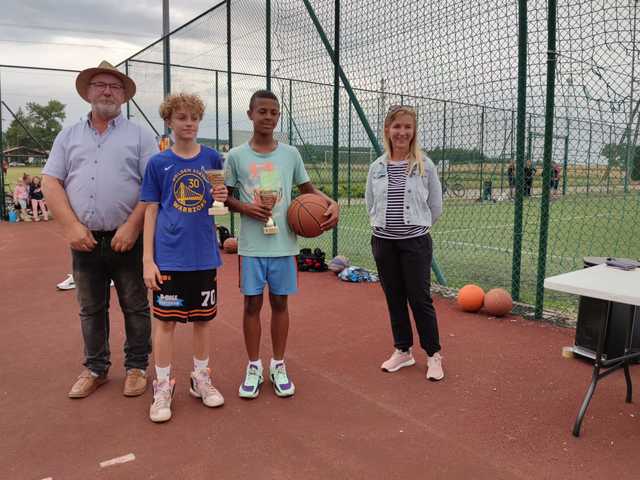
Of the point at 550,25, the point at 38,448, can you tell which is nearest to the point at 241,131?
the point at 550,25

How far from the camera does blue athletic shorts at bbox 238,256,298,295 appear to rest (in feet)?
10.9

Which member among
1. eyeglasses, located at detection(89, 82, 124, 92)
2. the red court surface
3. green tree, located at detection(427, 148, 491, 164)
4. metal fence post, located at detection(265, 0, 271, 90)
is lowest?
the red court surface

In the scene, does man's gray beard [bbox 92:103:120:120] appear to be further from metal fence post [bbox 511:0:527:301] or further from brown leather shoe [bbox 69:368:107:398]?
metal fence post [bbox 511:0:527:301]

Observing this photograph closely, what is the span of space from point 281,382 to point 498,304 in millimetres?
2514

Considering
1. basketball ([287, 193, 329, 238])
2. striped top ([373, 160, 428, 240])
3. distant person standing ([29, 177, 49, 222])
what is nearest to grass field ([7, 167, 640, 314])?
striped top ([373, 160, 428, 240])

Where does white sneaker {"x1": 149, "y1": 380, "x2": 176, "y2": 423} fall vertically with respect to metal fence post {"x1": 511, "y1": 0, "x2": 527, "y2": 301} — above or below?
below

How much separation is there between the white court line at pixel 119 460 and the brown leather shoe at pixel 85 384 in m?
0.86

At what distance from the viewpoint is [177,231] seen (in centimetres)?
307

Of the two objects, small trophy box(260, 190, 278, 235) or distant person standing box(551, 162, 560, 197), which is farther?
distant person standing box(551, 162, 560, 197)

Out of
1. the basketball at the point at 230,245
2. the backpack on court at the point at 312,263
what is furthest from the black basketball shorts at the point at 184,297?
the basketball at the point at 230,245

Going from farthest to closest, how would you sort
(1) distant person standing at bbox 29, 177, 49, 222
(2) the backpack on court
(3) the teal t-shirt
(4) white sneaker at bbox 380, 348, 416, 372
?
(1) distant person standing at bbox 29, 177, 49, 222, (2) the backpack on court, (4) white sneaker at bbox 380, 348, 416, 372, (3) the teal t-shirt

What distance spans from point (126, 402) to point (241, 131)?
789 cm

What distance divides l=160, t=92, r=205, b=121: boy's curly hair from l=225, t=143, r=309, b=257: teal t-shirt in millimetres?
345

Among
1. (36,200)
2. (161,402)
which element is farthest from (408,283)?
(36,200)
